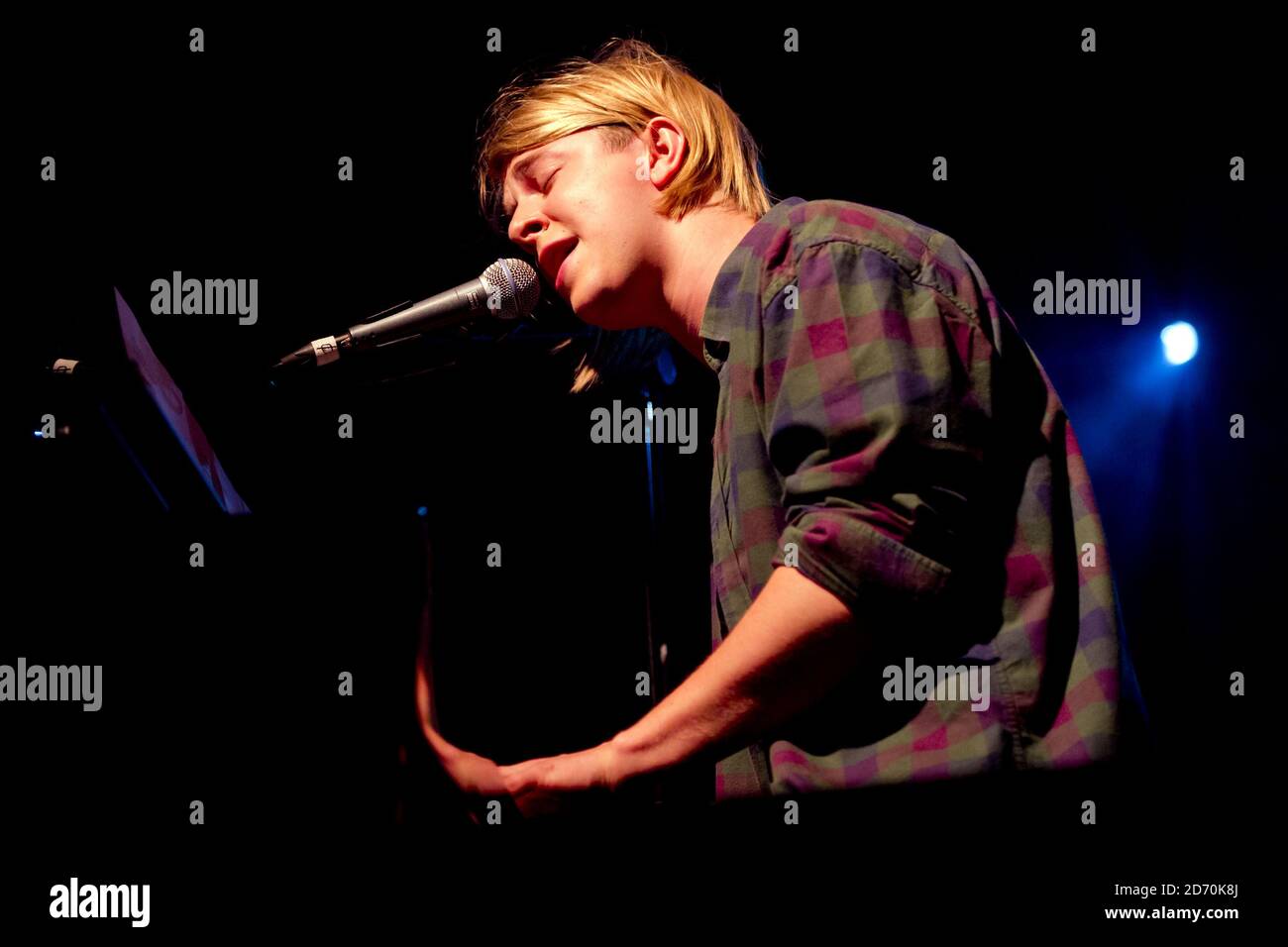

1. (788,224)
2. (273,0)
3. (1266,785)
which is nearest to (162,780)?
(788,224)

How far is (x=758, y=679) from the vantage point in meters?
1.08

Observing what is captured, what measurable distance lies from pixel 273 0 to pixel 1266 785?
359 centimetres

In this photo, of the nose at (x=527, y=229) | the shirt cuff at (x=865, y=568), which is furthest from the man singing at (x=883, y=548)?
the nose at (x=527, y=229)

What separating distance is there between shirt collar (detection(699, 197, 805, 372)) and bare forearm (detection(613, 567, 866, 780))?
1.52 feet

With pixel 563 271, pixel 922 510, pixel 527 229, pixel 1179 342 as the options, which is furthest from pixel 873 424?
pixel 1179 342

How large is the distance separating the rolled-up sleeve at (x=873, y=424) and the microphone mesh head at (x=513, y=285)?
2.69 feet

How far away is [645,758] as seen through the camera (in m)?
1.12

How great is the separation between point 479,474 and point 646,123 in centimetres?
81

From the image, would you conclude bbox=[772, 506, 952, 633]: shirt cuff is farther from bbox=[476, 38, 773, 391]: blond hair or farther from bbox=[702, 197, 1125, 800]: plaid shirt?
bbox=[476, 38, 773, 391]: blond hair

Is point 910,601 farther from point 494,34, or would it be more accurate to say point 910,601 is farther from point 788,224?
point 494,34

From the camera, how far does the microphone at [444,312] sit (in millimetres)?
1775

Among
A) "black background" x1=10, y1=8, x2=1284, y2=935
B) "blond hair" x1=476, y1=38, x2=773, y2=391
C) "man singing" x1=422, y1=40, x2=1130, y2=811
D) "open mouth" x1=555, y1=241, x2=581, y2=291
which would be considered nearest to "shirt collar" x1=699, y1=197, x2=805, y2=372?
"man singing" x1=422, y1=40, x2=1130, y2=811

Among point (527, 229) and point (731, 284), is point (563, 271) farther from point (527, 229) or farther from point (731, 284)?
point (731, 284)

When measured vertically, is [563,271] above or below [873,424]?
above
